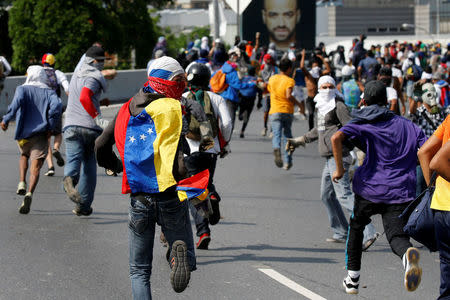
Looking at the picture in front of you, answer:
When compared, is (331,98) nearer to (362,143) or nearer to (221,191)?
(362,143)

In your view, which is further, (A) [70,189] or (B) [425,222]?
(A) [70,189]

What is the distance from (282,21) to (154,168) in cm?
5247

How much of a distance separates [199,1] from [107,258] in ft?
445

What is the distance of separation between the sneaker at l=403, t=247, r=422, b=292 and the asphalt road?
99 centimetres

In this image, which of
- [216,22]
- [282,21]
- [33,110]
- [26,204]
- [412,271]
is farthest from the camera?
[282,21]

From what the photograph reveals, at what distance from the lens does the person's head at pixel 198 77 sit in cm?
847

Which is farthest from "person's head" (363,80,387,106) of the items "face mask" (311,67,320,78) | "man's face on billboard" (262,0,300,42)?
"man's face on billboard" (262,0,300,42)

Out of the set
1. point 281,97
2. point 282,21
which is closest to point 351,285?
point 281,97

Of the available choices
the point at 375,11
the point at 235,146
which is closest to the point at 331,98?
the point at 235,146

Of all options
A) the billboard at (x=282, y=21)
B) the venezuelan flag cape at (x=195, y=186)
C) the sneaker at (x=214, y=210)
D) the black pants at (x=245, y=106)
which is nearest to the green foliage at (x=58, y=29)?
the black pants at (x=245, y=106)

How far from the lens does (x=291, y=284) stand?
7332 mm

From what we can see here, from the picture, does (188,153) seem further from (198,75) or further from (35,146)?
(35,146)

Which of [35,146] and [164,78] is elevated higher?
[164,78]

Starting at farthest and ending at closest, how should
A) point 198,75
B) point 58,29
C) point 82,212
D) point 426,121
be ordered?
point 58,29, point 426,121, point 82,212, point 198,75
